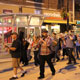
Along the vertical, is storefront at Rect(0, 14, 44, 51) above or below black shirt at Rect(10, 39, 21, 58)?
above

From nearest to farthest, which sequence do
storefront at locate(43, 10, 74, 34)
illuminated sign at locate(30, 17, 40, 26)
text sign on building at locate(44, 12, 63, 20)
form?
illuminated sign at locate(30, 17, 40, 26)
storefront at locate(43, 10, 74, 34)
text sign on building at locate(44, 12, 63, 20)

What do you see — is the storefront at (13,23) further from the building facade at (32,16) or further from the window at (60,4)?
the window at (60,4)

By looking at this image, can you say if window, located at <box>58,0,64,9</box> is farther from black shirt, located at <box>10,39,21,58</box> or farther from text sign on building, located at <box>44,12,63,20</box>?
black shirt, located at <box>10,39,21,58</box>

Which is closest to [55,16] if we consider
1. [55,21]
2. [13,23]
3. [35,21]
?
[55,21]

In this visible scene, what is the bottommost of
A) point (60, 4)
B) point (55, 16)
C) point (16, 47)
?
point (16, 47)

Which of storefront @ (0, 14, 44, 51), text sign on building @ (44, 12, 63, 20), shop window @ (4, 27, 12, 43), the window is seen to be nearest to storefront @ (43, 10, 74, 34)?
text sign on building @ (44, 12, 63, 20)

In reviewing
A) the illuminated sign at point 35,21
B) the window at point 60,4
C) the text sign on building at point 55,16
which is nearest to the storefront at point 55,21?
the text sign on building at point 55,16

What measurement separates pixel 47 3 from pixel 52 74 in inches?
A: 618

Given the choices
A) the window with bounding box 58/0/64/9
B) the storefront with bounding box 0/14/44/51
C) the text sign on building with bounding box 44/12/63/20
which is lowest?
the storefront with bounding box 0/14/44/51

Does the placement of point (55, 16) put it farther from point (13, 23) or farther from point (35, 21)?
point (13, 23)

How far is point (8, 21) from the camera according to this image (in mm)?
13617

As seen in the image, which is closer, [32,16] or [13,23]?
[13,23]

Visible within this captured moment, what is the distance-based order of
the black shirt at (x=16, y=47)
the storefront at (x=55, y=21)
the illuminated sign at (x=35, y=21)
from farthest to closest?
the storefront at (x=55, y=21) → the illuminated sign at (x=35, y=21) → the black shirt at (x=16, y=47)

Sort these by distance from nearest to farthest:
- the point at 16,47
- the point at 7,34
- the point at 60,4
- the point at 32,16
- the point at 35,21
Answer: the point at 16,47 < the point at 32,16 < the point at 7,34 < the point at 35,21 < the point at 60,4
